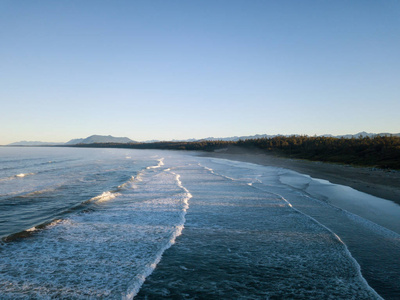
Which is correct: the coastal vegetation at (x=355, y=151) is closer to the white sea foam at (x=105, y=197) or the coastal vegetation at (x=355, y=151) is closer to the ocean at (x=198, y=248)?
the ocean at (x=198, y=248)

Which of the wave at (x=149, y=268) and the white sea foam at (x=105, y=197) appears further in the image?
the white sea foam at (x=105, y=197)

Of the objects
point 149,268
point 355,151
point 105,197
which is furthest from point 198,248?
point 355,151

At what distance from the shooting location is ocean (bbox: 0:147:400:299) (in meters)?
5.25

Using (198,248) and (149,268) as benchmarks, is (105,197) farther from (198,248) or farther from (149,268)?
(149,268)

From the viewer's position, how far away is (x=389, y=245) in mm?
7410

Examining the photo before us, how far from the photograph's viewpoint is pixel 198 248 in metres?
7.48

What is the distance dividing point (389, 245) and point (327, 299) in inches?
163

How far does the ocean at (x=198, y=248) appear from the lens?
5254 mm

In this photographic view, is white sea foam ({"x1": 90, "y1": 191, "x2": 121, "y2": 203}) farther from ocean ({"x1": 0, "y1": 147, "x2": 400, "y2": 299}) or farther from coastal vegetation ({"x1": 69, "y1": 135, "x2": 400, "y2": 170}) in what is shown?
coastal vegetation ({"x1": 69, "y1": 135, "x2": 400, "y2": 170})

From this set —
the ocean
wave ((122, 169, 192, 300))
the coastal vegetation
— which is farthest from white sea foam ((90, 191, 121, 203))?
the coastal vegetation

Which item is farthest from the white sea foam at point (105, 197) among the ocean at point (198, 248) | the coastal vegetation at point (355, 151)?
the coastal vegetation at point (355, 151)

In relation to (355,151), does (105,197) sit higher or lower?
lower

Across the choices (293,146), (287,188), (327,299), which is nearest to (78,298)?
(327,299)

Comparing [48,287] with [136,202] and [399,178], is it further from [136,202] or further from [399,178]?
[399,178]
